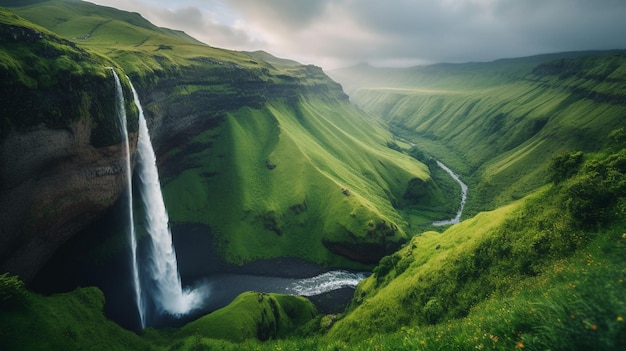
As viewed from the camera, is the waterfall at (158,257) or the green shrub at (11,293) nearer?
the green shrub at (11,293)

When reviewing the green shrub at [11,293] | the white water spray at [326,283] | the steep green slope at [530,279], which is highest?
the steep green slope at [530,279]

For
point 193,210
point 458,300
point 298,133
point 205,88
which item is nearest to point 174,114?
point 205,88

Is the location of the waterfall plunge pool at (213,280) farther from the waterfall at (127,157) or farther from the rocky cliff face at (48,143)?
the rocky cliff face at (48,143)

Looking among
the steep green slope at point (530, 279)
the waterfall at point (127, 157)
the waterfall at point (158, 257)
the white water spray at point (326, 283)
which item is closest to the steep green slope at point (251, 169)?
the white water spray at point (326, 283)

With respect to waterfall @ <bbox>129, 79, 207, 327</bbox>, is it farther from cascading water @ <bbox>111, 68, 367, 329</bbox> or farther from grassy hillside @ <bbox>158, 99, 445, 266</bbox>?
grassy hillside @ <bbox>158, 99, 445, 266</bbox>

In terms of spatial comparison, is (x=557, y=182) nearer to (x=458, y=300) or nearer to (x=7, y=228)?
(x=458, y=300)

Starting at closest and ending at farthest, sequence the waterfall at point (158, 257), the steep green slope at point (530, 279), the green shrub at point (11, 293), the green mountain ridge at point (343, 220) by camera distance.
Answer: the steep green slope at point (530, 279) → the green mountain ridge at point (343, 220) → the green shrub at point (11, 293) → the waterfall at point (158, 257)

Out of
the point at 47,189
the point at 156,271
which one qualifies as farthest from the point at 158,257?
the point at 47,189

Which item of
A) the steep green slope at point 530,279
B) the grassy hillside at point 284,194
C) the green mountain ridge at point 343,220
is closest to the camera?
the steep green slope at point 530,279
